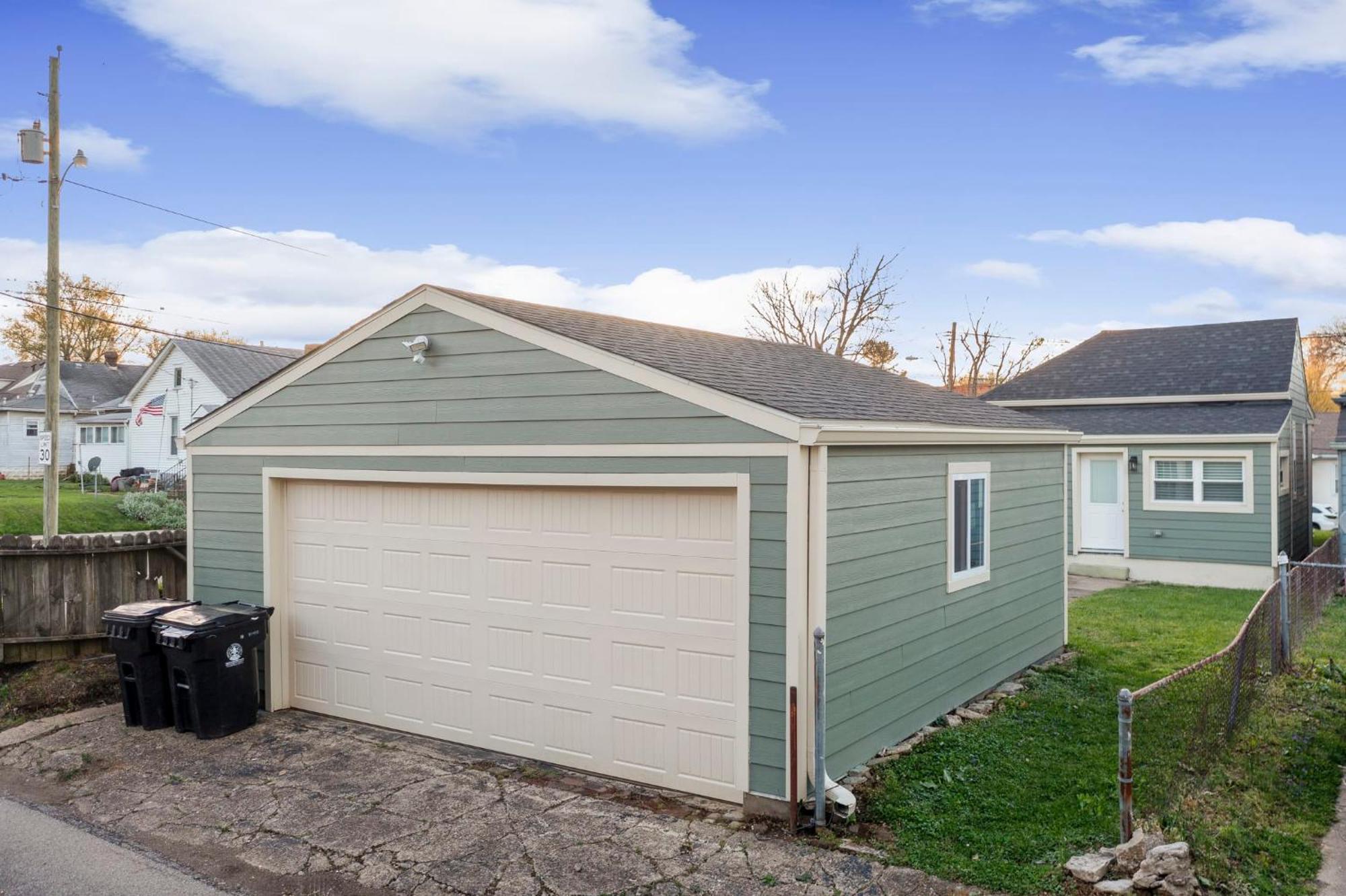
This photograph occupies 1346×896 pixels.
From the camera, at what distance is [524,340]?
6.47 meters

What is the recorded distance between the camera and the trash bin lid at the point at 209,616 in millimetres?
7102

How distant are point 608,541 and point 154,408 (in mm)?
29098

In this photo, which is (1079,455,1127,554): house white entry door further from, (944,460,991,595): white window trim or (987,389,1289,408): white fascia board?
(944,460,991,595): white window trim

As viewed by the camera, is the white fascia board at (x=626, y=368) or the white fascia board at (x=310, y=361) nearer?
the white fascia board at (x=626, y=368)

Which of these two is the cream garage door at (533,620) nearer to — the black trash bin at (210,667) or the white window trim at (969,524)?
the black trash bin at (210,667)

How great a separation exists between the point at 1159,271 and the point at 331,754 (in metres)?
23.9

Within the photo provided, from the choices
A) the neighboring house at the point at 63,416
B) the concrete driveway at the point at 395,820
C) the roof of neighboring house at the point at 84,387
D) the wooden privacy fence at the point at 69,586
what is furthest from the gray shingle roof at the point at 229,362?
the concrete driveway at the point at 395,820

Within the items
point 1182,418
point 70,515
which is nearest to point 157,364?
point 70,515

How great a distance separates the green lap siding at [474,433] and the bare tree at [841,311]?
2429 centimetres

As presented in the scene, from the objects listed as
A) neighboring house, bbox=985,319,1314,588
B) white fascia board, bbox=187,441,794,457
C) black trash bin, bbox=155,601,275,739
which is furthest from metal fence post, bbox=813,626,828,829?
neighboring house, bbox=985,319,1314,588

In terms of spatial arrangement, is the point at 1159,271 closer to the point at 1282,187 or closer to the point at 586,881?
the point at 1282,187

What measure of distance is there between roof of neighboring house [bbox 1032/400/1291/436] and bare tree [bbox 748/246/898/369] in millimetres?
13648

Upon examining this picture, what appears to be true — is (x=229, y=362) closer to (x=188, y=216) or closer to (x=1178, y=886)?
(x=188, y=216)

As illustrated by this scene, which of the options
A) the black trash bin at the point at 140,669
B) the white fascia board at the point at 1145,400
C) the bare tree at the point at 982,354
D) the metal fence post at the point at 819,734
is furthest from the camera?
the bare tree at the point at 982,354
